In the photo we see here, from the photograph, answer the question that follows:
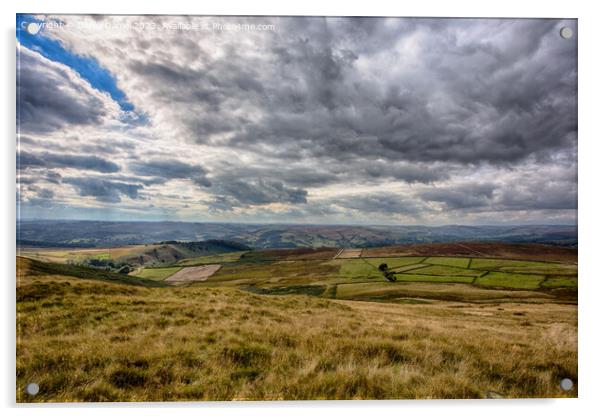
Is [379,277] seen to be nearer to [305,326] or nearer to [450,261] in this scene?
[450,261]

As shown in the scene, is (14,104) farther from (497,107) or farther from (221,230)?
(497,107)

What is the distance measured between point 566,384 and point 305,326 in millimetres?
4676

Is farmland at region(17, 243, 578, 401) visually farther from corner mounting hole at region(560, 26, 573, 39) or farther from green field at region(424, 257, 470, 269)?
corner mounting hole at region(560, 26, 573, 39)

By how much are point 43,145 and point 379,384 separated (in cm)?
735

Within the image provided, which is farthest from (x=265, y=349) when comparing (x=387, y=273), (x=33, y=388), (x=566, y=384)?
(x=566, y=384)

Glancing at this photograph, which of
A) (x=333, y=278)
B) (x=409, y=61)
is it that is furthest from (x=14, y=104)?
(x=409, y=61)

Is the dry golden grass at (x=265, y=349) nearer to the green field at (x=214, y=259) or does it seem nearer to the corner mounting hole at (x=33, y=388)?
the corner mounting hole at (x=33, y=388)

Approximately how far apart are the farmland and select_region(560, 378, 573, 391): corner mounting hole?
4.3 inches

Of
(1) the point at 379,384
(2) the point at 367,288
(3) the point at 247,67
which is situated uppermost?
(3) the point at 247,67

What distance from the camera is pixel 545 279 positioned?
5.99 metres

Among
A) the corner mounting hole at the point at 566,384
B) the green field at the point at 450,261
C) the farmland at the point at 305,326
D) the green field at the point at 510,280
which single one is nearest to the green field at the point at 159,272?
the farmland at the point at 305,326

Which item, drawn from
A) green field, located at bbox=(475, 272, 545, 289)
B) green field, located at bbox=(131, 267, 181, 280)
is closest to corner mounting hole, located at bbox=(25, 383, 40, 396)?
green field, located at bbox=(131, 267, 181, 280)

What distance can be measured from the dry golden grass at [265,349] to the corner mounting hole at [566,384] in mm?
108

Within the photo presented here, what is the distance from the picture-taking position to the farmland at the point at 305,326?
177 inches
